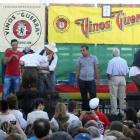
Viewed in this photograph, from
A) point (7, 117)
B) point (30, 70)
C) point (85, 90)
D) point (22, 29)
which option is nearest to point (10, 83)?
point (30, 70)

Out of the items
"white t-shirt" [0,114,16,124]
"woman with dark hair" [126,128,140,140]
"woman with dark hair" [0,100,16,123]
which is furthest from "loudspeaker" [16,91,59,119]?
"woman with dark hair" [126,128,140,140]

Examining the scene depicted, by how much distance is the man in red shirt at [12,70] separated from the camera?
33.9ft

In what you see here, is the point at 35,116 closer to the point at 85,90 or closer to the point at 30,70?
the point at 30,70

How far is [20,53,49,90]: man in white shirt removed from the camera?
9594mm

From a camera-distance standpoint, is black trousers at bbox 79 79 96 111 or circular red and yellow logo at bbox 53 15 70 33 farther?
circular red and yellow logo at bbox 53 15 70 33

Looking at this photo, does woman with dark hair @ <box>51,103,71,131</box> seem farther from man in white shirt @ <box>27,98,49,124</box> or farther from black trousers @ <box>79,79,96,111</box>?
black trousers @ <box>79,79,96,111</box>

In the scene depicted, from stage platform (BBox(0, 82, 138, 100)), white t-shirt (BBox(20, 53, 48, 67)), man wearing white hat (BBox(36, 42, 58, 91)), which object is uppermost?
white t-shirt (BBox(20, 53, 48, 67))

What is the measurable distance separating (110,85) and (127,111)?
9.23 ft

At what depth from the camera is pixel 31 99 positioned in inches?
369

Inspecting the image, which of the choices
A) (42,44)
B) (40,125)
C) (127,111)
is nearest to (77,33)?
(42,44)

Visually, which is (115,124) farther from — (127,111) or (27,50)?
(27,50)

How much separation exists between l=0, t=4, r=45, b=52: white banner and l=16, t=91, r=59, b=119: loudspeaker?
9.48 feet

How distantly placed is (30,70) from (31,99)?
0.66 metres

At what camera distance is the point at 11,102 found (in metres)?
7.89
